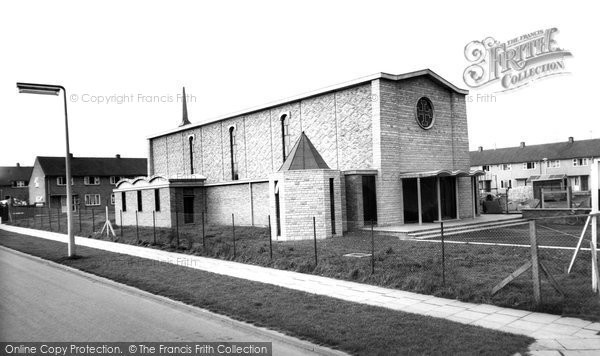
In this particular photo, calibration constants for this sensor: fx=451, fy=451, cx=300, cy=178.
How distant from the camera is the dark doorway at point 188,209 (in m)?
28.6

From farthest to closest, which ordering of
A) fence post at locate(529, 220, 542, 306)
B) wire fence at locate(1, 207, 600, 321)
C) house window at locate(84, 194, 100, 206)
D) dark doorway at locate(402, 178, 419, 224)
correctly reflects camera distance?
1. house window at locate(84, 194, 100, 206)
2. dark doorway at locate(402, 178, 419, 224)
3. wire fence at locate(1, 207, 600, 321)
4. fence post at locate(529, 220, 542, 306)

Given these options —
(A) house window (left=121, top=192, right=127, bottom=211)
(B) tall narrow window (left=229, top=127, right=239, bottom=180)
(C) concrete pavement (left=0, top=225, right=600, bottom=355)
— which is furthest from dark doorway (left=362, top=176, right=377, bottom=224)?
(A) house window (left=121, top=192, right=127, bottom=211)

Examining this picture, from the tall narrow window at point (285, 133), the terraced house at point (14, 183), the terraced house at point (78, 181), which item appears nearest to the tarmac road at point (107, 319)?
the tall narrow window at point (285, 133)

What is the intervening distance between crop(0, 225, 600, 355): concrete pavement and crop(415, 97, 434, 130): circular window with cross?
1300 centimetres

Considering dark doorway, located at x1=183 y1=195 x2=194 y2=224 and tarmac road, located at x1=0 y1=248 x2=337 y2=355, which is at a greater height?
dark doorway, located at x1=183 y1=195 x2=194 y2=224

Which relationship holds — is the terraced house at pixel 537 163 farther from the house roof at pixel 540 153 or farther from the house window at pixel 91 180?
the house window at pixel 91 180

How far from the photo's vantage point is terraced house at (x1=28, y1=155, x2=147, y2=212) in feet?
196

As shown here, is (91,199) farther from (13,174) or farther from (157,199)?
(157,199)

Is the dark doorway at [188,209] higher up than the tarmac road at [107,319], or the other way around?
the dark doorway at [188,209]

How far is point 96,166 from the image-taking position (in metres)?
63.3

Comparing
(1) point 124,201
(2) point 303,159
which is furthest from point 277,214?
(1) point 124,201

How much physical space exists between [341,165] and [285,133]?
5132 mm

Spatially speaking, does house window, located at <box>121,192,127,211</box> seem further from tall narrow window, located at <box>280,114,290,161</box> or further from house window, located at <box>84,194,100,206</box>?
house window, located at <box>84,194,100,206</box>

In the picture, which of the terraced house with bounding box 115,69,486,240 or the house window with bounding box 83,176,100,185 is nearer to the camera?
the terraced house with bounding box 115,69,486,240
